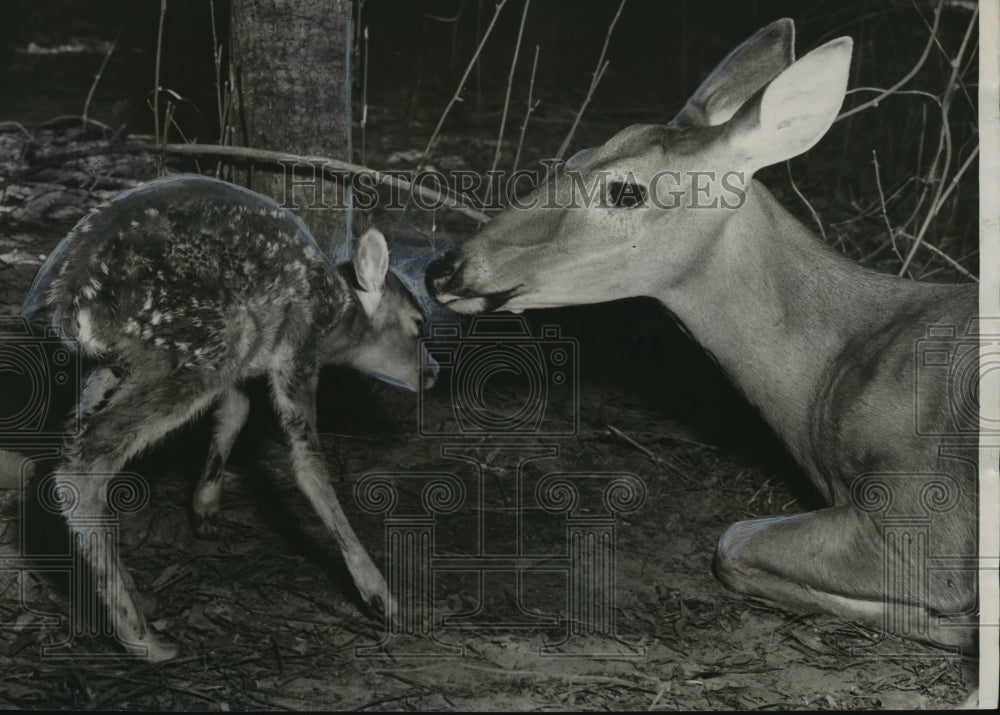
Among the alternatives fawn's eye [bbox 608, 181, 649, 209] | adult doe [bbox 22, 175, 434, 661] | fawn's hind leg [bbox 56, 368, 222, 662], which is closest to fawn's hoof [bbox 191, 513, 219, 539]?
adult doe [bbox 22, 175, 434, 661]

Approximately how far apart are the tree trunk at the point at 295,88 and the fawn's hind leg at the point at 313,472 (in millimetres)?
1070

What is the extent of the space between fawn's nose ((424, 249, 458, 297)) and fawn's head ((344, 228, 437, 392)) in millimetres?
189

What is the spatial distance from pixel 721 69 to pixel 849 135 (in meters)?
4.07

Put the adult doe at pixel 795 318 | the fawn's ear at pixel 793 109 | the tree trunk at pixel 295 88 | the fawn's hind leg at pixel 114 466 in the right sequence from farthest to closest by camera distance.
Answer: the tree trunk at pixel 295 88, the adult doe at pixel 795 318, the fawn's ear at pixel 793 109, the fawn's hind leg at pixel 114 466

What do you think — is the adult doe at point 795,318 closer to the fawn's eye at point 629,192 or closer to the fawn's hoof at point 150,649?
the fawn's eye at point 629,192

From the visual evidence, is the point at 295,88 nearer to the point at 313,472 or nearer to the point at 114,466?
the point at 313,472

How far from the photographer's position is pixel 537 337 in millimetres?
5887

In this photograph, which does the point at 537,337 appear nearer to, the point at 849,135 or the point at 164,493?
the point at 164,493

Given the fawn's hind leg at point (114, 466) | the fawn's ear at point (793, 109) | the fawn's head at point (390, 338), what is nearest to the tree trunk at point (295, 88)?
the fawn's head at point (390, 338)

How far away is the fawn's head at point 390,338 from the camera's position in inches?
185

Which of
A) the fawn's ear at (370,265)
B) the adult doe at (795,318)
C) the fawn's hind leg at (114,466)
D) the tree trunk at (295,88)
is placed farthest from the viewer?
the tree trunk at (295,88)

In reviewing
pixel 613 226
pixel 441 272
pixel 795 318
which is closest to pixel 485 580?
Answer: pixel 441 272

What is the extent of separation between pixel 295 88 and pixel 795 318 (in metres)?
1.95

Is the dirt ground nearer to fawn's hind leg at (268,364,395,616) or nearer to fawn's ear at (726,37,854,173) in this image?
fawn's hind leg at (268,364,395,616)
